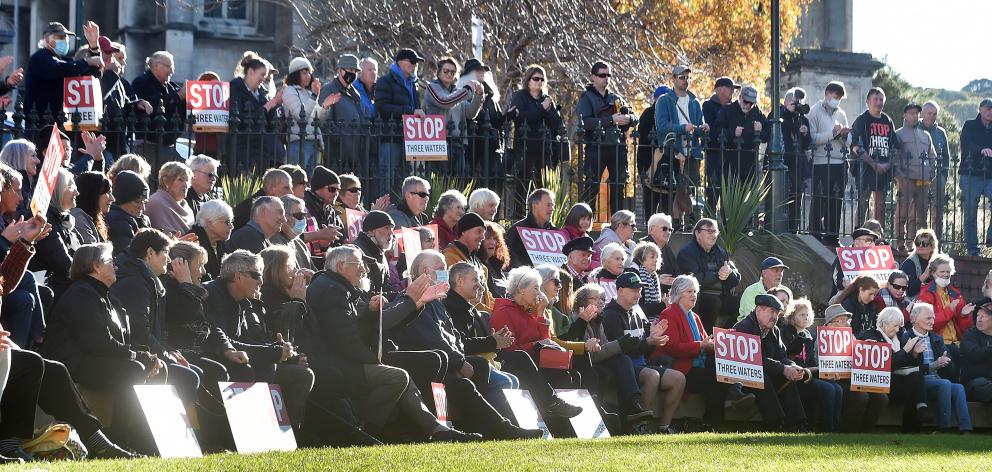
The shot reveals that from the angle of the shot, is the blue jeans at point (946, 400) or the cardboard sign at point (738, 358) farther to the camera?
the blue jeans at point (946, 400)

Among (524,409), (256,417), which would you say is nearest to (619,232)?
(524,409)

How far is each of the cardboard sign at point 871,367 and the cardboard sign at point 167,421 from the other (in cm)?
776

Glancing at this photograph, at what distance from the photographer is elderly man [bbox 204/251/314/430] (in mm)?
12867

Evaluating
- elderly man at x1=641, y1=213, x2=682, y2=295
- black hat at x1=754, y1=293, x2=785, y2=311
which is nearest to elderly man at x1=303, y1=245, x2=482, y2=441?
black hat at x1=754, y1=293, x2=785, y2=311

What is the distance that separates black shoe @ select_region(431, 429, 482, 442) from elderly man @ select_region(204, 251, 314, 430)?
105 cm

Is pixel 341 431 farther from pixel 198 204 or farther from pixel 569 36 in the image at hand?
pixel 569 36

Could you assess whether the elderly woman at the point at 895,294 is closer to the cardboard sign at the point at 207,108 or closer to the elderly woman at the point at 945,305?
the elderly woman at the point at 945,305

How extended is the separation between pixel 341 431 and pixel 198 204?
3672 millimetres

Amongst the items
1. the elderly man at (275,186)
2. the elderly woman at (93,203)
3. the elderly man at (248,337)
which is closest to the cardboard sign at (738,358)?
the elderly man at (275,186)

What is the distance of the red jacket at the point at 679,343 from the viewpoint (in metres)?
16.6

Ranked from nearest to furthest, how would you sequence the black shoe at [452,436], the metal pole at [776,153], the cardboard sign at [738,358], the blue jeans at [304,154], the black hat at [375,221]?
the black shoe at [452,436] < the black hat at [375,221] < the cardboard sign at [738,358] < the blue jeans at [304,154] < the metal pole at [776,153]

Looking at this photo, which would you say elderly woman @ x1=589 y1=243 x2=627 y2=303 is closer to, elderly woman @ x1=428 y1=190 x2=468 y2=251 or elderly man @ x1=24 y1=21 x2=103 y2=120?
elderly woman @ x1=428 y1=190 x2=468 y2=251

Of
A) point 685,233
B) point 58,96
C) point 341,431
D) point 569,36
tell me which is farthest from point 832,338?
point 569,36

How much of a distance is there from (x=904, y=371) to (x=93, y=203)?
860 centimetres
